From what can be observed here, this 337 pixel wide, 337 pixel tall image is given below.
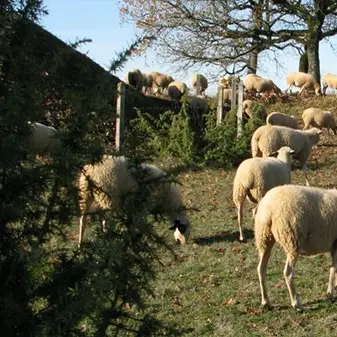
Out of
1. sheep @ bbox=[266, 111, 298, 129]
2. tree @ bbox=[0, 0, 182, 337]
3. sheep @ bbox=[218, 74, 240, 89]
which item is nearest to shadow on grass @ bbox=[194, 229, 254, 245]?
→ sheep @ bbox=[266, 111, 298, 129]

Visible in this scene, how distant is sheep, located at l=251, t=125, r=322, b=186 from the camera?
1509 cm

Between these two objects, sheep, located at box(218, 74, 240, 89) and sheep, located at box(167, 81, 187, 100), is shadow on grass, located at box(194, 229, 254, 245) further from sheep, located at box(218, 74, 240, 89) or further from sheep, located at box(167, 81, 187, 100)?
sheep, located at box(218, 74, 240, 89)

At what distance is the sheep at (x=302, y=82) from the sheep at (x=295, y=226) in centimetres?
2039

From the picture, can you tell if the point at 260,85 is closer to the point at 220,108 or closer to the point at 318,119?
the point at 318,119

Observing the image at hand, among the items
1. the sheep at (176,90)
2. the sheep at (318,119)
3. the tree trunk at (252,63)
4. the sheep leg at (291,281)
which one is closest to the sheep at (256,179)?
the sheep leg at (291,281)

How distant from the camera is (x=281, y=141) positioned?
15.1 metres

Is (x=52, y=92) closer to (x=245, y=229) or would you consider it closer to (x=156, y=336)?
(x=156, y=336)

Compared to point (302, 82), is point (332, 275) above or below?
below

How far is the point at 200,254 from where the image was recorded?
1026 centimetres

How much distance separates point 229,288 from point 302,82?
2172cm

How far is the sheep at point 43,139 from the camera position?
2.62m

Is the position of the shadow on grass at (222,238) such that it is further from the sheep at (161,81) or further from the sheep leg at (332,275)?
the sheep at (161,81)

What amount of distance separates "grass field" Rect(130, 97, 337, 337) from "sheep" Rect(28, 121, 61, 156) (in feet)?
7.05

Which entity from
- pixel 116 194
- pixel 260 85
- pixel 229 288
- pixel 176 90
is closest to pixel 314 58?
pixel 260 85
